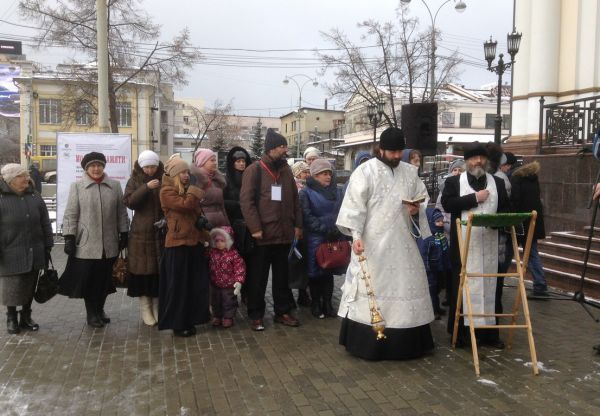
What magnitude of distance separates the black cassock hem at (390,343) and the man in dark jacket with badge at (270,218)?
1216mm

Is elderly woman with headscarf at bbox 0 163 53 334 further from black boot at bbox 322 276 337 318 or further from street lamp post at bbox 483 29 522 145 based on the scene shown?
street lamp post at bbox 483 29 522 145

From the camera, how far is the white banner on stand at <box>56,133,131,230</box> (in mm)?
9633

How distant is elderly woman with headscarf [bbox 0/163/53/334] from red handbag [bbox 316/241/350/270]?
9.43 ft

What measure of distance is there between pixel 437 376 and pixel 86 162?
157 inches

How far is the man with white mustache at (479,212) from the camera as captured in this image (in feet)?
16.2

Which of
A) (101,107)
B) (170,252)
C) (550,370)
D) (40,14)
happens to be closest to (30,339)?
(170,252)

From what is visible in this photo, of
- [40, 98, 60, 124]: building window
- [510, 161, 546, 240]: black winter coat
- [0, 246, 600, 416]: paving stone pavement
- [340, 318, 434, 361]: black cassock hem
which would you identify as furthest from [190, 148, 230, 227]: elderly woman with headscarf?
[40, 98, 60, 124]: building window

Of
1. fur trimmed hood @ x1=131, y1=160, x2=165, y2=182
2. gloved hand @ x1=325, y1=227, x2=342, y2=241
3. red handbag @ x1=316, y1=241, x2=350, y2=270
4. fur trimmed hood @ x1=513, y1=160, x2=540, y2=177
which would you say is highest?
fur trimmed hood @ x1=513, y1=160, x2=540, y2=177

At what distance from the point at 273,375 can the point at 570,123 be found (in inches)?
342

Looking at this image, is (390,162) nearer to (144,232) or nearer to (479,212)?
(479,212)

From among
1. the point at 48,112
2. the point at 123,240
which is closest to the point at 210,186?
the point at 123,240

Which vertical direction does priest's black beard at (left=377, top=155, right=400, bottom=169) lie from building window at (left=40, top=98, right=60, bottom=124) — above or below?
below

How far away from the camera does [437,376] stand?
4.44m

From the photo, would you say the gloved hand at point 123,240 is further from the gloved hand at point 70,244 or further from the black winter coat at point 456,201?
the black winter coat at point 456,201
